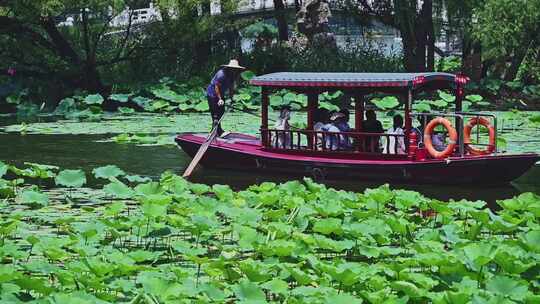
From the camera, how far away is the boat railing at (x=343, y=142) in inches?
519

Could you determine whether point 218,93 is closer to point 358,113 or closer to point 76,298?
point 358,113

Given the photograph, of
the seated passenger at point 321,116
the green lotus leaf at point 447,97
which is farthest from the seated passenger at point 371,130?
the green lotus leaf at point 447,97

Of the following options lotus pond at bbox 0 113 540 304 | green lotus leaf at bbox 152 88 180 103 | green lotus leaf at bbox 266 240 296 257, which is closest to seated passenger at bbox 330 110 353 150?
lotus pond at bbox 0 113 540 304

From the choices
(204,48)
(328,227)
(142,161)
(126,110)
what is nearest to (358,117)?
(142,161)

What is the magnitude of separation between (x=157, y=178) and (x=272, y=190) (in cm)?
395

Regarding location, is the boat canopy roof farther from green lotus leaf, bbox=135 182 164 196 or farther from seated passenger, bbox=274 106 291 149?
green lotus leaf, bbox=135 182 164 196

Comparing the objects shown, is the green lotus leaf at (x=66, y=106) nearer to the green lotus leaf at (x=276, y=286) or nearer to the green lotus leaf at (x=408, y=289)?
the green lotus leaf at (x=276, y=286)

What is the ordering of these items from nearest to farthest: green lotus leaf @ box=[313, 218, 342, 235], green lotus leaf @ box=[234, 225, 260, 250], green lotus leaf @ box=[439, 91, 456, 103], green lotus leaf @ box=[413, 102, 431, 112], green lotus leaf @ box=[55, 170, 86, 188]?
green lotus leaf @ box=[234, 225, 260, 250] < green lotus leaf @ box=[313, 218, 342, 235] < green lotus leaf @ box=[55, 170, 86, 188] < green lotus leaf @ box=[413, 102, 431, 112] < green lotus leaf @ box=[439, 91, 456, 103]

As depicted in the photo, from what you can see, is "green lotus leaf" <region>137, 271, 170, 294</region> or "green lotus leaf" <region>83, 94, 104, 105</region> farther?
"green lotus leaf" <region>83, 94, 104, 105</region>

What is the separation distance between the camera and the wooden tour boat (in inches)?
496

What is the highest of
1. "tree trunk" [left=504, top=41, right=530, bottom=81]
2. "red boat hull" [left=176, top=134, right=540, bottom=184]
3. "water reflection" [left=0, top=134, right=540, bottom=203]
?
"tree trunk" [left=504, top=41, right=530, bottom=81]

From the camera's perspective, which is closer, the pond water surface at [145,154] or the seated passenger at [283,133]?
the pond water surface at [145,154]

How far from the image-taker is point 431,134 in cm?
1293

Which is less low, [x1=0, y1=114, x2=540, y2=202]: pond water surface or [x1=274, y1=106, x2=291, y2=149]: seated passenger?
[x1=274, y1=106, x2=291, y2=149]: seated passenger
